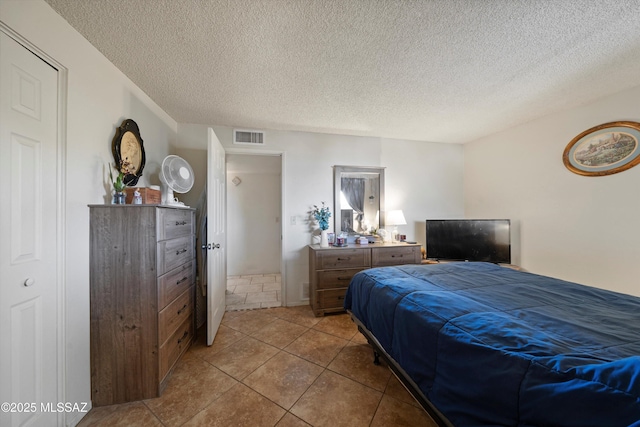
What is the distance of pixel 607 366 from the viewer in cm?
64

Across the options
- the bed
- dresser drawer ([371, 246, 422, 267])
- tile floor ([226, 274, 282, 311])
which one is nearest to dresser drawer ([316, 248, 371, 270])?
dresser drawer ([371, 246, 422, 267])

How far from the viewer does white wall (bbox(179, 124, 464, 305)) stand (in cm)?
304

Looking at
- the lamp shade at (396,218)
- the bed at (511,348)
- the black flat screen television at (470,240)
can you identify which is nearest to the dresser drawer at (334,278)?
the lamp shade at (396,218)

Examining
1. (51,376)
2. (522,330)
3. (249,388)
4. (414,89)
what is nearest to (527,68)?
(414,89)

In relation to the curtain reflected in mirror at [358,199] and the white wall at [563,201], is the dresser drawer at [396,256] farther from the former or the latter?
the white wall at [563,201]

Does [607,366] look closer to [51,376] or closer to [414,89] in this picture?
[414,89]

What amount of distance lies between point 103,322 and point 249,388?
3.60 ft

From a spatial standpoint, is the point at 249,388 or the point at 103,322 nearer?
the point at 103,322

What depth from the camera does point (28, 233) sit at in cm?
111

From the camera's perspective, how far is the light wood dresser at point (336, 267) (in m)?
2.69

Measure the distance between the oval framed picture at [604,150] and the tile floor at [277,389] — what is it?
9.78 ft

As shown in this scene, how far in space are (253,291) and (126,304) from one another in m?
2.29

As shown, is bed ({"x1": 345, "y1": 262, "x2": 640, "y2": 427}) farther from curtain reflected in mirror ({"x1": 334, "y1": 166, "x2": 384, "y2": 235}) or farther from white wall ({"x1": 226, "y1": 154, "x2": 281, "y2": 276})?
white wall ({"x1": 226, "y1": 154, "x2": 281, "y2": 276})

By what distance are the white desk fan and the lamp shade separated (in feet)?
8.71
